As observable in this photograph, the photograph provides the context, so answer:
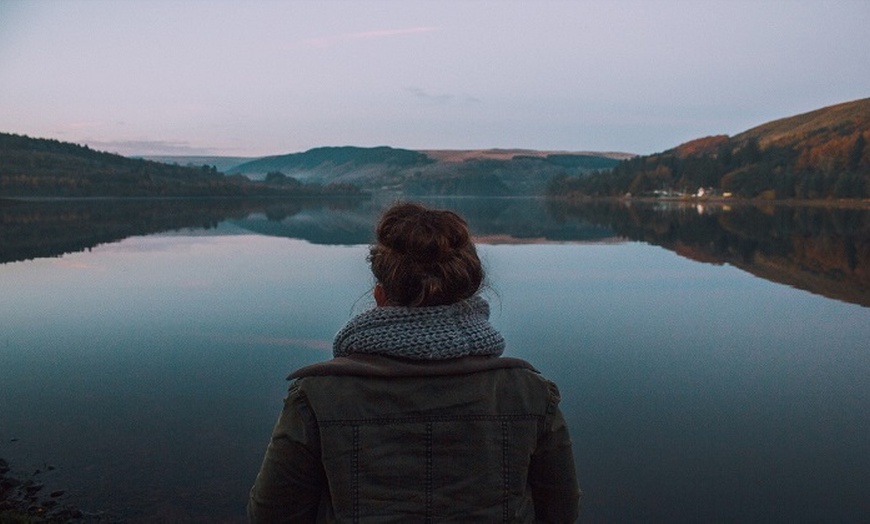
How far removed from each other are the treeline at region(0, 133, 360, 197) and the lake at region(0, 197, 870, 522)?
114 meters

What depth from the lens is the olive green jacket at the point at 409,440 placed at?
2039mm

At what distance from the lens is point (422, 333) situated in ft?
6.77

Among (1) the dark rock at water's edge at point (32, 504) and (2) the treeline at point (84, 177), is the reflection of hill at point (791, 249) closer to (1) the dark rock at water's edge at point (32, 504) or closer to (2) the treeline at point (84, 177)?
(1) the dark rock at water's edge at point (32, 504)

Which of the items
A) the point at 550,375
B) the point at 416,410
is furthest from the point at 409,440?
the point at 550,375

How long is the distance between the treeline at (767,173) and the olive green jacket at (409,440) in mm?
109017

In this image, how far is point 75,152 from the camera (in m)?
198

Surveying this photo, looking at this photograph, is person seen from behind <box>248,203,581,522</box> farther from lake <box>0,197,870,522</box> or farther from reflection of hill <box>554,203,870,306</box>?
reflection of hill <box>554,203,870,306</box>

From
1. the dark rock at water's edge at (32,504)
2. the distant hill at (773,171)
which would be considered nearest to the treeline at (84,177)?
the distant hill at (773,171)

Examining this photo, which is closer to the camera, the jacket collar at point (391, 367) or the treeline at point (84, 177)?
the jacket collar at point (391, 367)

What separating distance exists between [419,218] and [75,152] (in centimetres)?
22235

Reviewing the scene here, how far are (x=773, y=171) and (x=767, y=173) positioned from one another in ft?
5.39

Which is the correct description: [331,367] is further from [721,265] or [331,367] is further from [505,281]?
[721,265]

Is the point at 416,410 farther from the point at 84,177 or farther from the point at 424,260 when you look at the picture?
the point at 84,177

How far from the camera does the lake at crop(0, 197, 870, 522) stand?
296 inches
